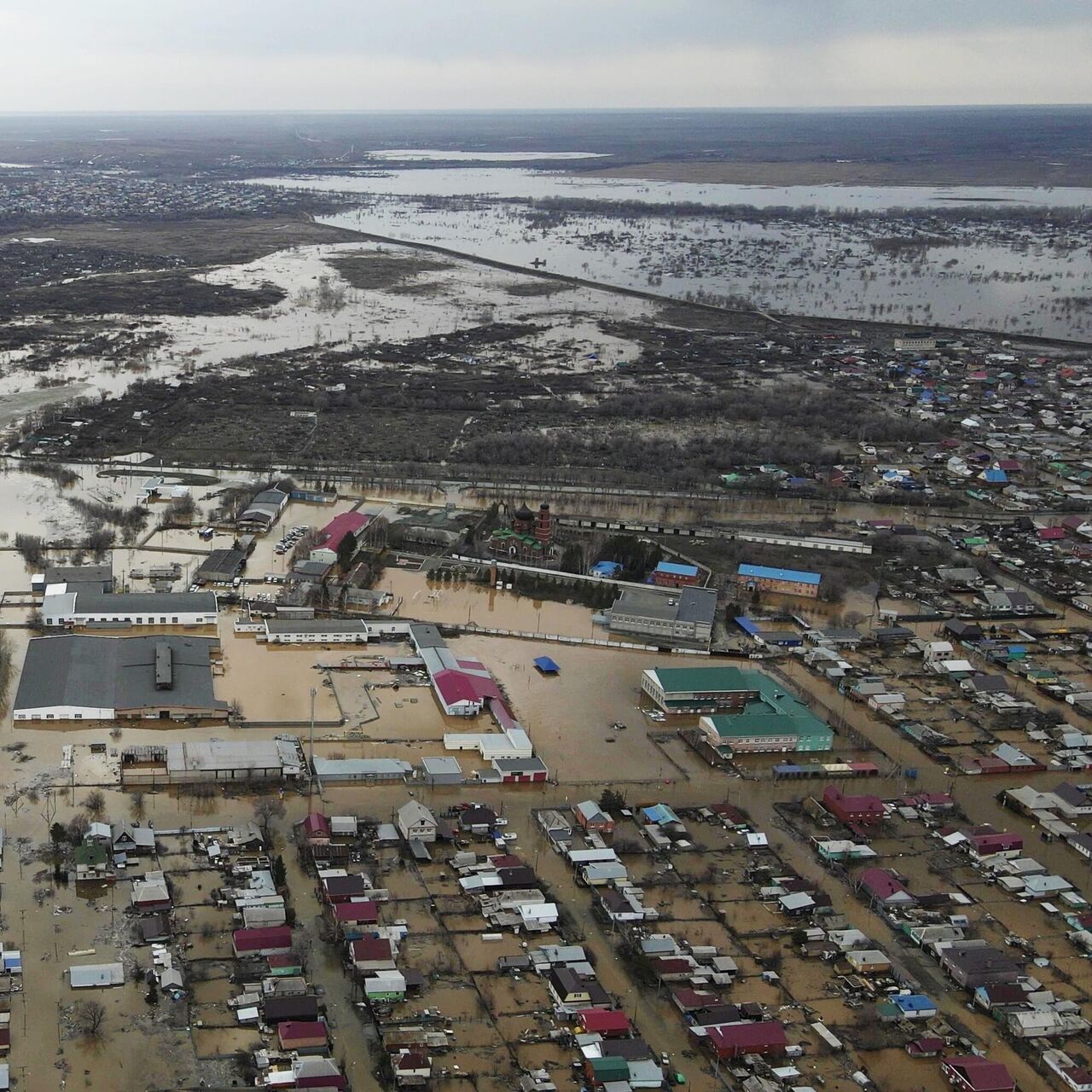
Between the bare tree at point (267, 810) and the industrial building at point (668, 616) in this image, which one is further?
the industrial building at point (668, 616)

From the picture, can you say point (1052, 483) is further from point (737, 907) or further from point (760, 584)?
point (737, 907)

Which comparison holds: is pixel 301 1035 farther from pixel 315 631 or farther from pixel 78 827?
pixel 315 631

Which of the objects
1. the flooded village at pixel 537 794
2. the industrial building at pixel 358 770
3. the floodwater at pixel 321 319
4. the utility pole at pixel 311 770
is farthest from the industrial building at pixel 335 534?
→ the floodwater at pixel 321 319

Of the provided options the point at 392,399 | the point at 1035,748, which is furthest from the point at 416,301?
the point at 1035,748

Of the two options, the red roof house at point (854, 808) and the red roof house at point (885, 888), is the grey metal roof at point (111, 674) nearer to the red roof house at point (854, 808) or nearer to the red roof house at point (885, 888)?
the red roof house at point (854, 808)

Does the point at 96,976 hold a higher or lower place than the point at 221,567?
lower

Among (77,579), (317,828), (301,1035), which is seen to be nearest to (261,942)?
(301,1035)

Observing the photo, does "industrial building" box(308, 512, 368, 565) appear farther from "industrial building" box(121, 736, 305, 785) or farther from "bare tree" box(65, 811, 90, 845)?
"bare tree" box(65, 811, 90, 845)

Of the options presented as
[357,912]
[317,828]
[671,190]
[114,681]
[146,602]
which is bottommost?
[357,912]
